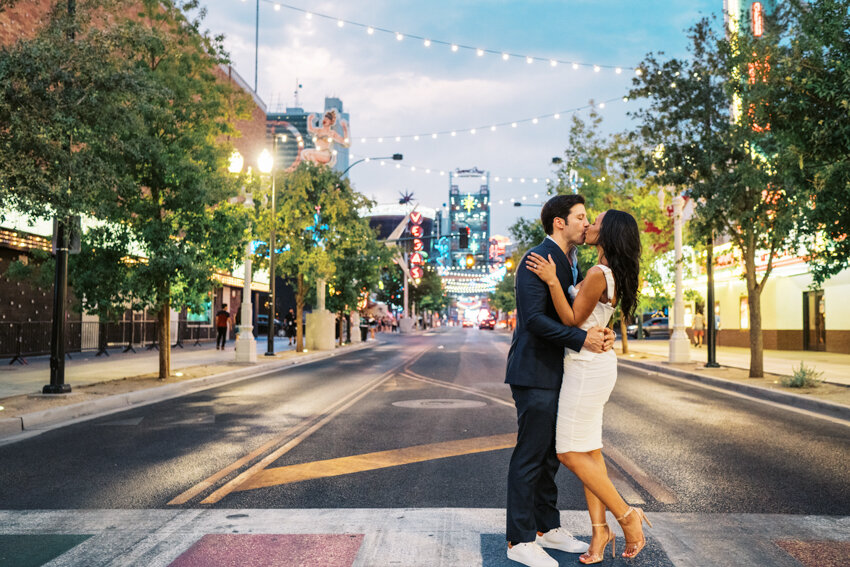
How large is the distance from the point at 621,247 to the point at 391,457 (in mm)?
4179

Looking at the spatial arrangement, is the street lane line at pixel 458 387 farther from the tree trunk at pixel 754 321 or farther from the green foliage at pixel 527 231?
the green foliage at pixel 527 231

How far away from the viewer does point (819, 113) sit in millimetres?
10930

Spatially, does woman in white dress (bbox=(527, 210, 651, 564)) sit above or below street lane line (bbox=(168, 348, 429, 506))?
above

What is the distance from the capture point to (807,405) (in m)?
12.1

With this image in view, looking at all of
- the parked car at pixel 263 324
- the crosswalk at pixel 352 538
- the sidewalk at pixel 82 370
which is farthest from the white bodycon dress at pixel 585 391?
the parked car at pixel 263 324

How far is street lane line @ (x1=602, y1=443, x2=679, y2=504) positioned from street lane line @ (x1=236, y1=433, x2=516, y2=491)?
1136 mm

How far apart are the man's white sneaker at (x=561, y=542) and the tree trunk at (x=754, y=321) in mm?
13809

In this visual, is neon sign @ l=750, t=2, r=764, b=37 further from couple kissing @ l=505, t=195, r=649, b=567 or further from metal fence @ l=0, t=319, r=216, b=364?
metal fence @ l=0, t=319, r=216, b=364

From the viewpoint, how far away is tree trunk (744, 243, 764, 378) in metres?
16.8

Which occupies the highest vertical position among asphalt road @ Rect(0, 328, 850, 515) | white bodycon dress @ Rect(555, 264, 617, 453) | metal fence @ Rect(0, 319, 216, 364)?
white bodycon dress @ Rect(555, 264, 617, 453)

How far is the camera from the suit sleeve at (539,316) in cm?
381

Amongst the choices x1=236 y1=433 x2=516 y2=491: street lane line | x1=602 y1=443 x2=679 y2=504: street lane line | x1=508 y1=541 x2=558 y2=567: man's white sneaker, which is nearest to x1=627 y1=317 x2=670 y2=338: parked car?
x1=236 y1=433 x2=516 y2=491: street lane line

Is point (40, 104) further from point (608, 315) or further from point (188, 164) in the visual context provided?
point (608, 315)

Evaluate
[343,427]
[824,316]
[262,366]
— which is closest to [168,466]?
[343,427]
